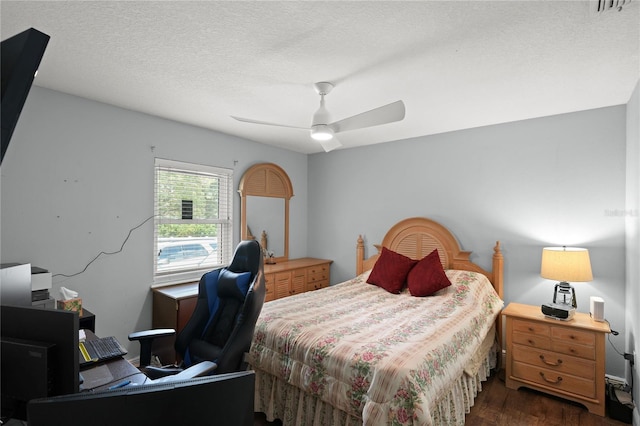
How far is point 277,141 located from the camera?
4.31m

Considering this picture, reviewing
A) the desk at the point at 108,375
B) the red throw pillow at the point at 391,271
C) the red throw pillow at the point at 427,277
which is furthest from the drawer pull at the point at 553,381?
the desk at the point at 108,375

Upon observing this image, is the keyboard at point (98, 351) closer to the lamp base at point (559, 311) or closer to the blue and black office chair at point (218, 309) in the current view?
the blue and black office chair at point (218, 309)

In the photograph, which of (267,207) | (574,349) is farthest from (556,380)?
(267,207)

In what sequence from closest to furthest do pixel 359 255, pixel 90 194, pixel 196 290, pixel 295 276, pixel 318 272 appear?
1. pixel 90 194
2. pixel 196 290
3. pixel 295 276
4. pixel 359 255
5. pixel 318 272

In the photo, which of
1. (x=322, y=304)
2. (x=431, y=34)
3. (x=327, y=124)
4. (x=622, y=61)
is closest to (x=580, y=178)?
(x=622, y=61)

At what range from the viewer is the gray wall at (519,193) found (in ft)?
9.42

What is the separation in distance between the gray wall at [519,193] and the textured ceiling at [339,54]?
33 centimetres

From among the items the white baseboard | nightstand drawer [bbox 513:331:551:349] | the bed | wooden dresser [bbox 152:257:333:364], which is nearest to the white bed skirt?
the bed

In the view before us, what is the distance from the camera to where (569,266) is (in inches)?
106

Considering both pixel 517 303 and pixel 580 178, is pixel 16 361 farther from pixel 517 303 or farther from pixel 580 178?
pixel 580 178

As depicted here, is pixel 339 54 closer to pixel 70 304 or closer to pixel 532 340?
pixel 70 304

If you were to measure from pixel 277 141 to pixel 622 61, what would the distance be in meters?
3.39

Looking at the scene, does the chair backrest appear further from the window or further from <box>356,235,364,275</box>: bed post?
<box>356,235,364,275</box>: bed post

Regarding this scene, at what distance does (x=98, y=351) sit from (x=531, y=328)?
3.22m
